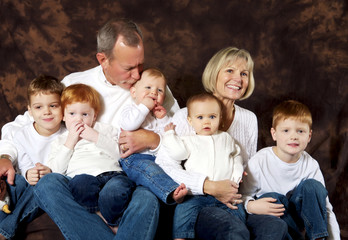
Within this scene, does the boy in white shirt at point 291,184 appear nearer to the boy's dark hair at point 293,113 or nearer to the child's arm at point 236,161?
the boy's dark hair at point 293,113

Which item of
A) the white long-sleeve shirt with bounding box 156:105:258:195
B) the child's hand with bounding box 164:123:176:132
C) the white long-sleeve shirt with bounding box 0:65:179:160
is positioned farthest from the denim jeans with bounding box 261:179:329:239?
the white long-sleeve shirt with bounding box 0:65:179:160

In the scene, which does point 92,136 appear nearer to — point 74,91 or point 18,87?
point 74,91

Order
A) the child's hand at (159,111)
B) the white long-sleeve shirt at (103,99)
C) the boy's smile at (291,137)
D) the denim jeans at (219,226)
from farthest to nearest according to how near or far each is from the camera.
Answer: the white long-sleeve shirt at (103,99) → the child's hand at (159,111) → the boy's smile at (291,137) → the denim jeans at (219,226)

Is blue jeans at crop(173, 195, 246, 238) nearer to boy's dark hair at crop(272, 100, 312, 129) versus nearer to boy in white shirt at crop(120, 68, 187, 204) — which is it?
boy in white shirt at crop(120, 68, 187, 204)

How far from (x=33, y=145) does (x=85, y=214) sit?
564 mm

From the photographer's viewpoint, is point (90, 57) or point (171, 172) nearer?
point (171, 172)

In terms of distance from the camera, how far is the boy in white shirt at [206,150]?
2.25m

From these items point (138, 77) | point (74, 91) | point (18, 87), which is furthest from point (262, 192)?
point (18, 87)

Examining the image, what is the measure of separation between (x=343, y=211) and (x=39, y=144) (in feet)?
6.37

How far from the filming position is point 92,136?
245 cm

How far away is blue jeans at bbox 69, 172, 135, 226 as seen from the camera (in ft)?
7.10

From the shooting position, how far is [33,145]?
2561 mm

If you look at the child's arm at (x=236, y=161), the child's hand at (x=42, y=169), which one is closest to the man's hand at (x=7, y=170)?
the child's hand at (x=42, y=169)

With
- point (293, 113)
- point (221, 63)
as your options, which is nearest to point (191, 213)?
point (293, 113)
